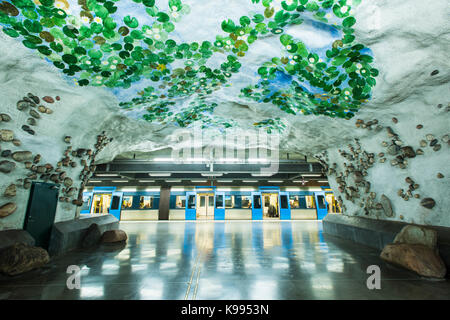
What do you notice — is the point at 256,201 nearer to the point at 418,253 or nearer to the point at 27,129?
the point at 418,253

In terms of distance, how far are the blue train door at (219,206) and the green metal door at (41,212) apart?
10652mm

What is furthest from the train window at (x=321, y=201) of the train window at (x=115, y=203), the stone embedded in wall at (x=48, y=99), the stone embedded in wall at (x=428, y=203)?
the stone embedded in wall at (x=48, y=99)

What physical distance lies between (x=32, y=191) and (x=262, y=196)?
42.5 ft

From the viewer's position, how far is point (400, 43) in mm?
2475

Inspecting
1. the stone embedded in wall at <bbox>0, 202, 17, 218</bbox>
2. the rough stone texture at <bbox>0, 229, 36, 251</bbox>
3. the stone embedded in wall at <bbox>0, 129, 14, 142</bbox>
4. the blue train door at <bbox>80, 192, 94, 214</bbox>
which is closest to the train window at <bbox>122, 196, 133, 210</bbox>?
the blue train door at <bbox>80, 192, 94, 214</bbox>

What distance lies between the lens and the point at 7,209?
3139mm

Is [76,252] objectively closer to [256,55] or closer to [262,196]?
Answer: [256,55]

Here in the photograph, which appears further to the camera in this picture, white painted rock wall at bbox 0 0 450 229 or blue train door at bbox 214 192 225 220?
blue train door at bbox 214 192 225 220

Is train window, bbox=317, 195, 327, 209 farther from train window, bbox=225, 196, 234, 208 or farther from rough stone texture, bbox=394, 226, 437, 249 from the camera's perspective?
rough stone texture, bbox=394, 226, 437, 249

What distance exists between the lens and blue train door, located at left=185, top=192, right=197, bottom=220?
45.3 ft

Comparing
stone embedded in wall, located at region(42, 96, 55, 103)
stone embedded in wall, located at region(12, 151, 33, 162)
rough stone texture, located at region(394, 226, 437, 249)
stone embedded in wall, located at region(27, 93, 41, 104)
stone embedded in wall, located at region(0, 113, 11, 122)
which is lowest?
rough stone texture, located at region(394, 226, 437, 249)

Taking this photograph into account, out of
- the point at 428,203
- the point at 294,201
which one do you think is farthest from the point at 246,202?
the point at 428,203

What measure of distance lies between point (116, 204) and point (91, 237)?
10.00m
